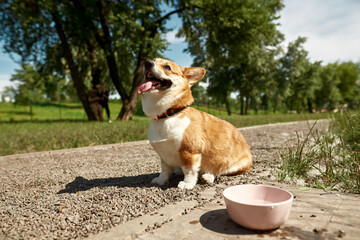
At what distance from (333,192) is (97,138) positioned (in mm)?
5414

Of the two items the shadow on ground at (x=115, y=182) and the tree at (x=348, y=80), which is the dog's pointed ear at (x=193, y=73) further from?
the tree at (x=348, y=80)

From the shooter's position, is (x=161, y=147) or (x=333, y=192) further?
(x=161, y=147)

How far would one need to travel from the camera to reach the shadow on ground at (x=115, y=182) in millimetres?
2830

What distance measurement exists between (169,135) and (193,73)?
774 millimetres

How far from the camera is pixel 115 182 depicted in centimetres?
306

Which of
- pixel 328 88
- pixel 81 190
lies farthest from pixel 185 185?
pixel 328 88

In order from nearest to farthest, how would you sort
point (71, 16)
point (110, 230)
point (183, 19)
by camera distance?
point (110, 230) < point (71, 16) < point (183, 19)

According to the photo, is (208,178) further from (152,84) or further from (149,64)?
(149,64)

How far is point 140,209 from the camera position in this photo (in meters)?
2.10

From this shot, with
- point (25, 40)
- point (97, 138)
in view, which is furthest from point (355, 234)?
point (25, 40)

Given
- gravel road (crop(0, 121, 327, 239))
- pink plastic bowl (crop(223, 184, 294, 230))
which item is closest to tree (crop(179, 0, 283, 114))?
gravel road (crop(0, 121, 327, 239))

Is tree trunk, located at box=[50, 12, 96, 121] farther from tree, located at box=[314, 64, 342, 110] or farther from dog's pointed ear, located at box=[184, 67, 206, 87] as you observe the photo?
tree, located at box=[314, 64, 342, 110]

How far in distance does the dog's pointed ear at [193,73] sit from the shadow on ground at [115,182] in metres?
1.24

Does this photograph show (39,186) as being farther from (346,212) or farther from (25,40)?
(25,40)
